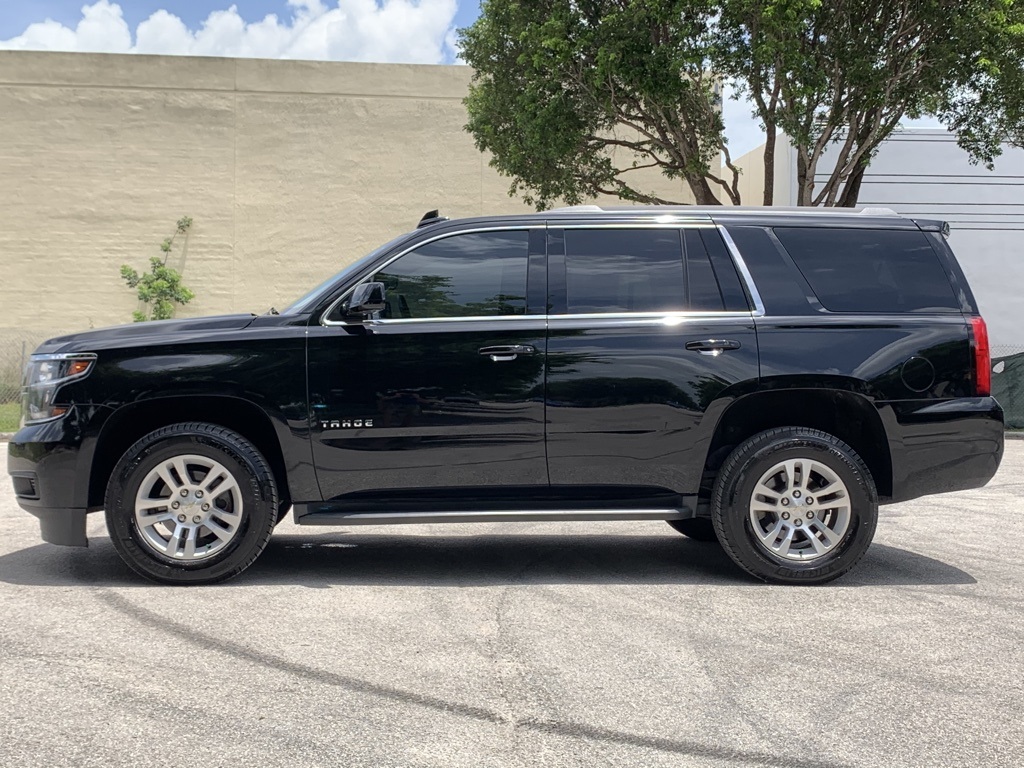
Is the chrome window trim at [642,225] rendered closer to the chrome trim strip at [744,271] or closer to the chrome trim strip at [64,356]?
the chrome trim strip at [744,271]

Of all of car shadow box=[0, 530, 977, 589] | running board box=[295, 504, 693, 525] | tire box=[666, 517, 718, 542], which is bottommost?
car shadow box=[0, 530, 977, 589]

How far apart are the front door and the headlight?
124cm

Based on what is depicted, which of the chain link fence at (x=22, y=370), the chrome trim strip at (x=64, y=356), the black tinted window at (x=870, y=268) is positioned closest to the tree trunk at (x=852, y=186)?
the chain link fence at (x=22, y=370)

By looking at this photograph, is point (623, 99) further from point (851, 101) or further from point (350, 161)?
point (350, 161)

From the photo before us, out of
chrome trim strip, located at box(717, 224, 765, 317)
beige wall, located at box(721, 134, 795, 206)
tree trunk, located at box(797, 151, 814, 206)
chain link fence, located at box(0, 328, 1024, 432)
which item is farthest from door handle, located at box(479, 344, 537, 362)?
beige wall, located at box(721, 134, 795, 206)

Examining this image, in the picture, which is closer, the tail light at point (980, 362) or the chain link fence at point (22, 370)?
the tail light at point (980, 362)

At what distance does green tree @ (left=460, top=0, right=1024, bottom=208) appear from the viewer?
17.3 metres

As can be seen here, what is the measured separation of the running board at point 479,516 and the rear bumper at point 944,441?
131cm

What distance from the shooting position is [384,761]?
349 centimetres

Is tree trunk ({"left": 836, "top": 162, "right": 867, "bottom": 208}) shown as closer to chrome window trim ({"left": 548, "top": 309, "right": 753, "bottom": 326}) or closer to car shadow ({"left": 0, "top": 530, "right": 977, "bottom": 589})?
car shadow ({"left": 0, "top": 530, "right": 977, "bottom": 589})

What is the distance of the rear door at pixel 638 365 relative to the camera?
6137mm

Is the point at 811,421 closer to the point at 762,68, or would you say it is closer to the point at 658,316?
the point at 658,316

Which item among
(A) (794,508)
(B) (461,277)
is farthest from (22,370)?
(A) (794,508)

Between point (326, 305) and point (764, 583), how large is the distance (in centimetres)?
289
